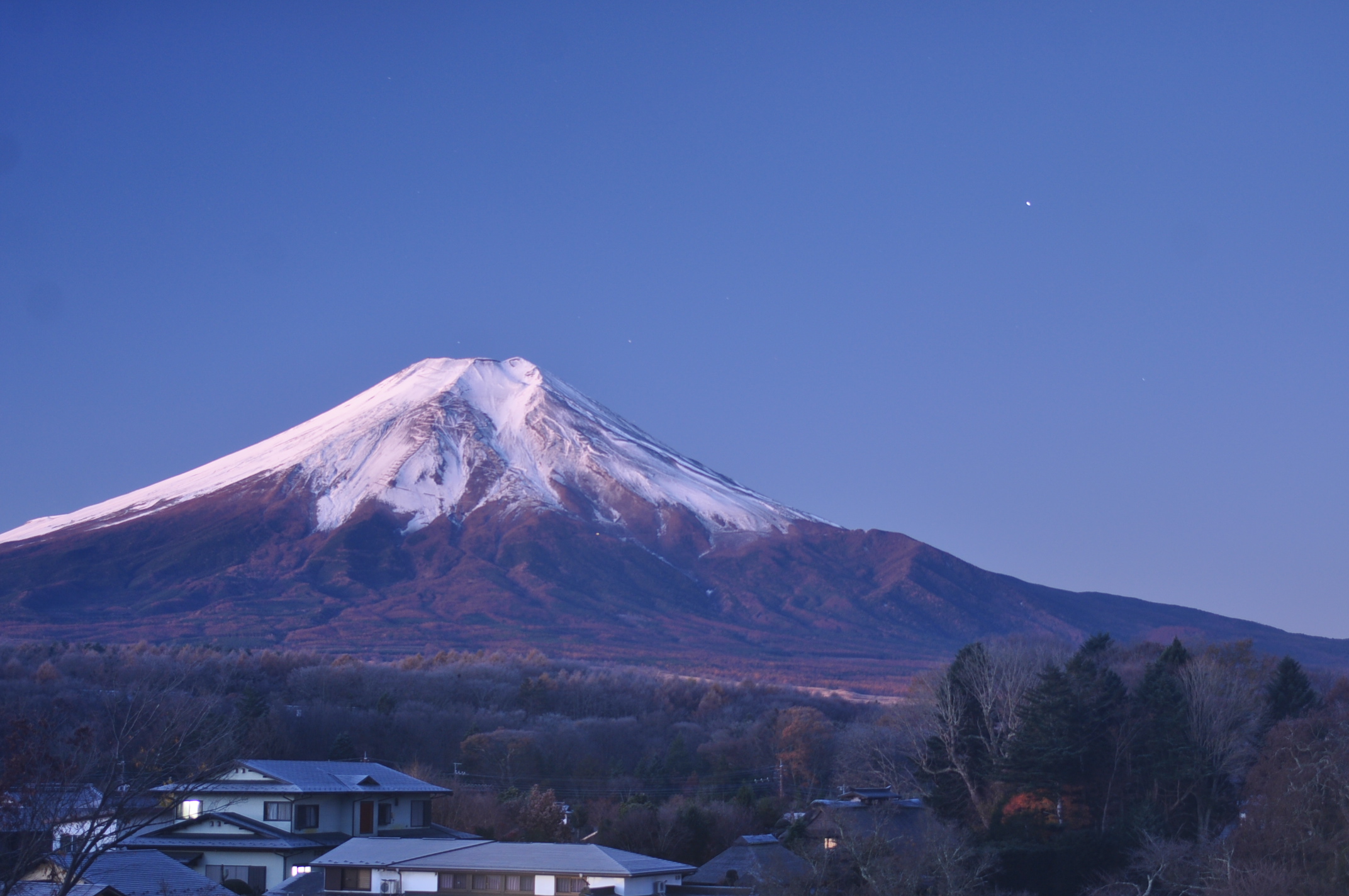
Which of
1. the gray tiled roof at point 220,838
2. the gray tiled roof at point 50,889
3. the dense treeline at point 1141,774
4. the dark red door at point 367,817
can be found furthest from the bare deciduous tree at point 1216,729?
the gray tiled roof at point 50,889

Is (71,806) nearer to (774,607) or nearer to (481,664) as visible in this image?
(481,664)

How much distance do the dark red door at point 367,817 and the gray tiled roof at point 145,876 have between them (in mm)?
6968

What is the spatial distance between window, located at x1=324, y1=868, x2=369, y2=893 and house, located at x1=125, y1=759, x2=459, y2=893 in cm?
236

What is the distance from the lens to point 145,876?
24656 millimetres

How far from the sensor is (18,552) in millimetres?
136250

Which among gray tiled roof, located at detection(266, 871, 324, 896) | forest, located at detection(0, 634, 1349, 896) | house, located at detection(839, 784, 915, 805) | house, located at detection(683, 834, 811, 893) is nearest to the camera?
forest, located at detection(0, 634, 1349, 896)

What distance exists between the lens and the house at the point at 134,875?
22.2 m

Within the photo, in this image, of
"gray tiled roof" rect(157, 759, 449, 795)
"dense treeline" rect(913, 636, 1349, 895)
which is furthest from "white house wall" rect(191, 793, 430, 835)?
"dense treeline" rect(913, 636, 1349, 895)

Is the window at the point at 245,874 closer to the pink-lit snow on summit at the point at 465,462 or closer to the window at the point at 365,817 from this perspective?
the window at the point at 365,817

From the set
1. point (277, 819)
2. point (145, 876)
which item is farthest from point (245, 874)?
point (145, 876)

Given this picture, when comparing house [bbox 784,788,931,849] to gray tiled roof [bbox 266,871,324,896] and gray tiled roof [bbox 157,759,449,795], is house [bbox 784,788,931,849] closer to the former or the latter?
gray tiled roof [bbox 157,759,449,795]

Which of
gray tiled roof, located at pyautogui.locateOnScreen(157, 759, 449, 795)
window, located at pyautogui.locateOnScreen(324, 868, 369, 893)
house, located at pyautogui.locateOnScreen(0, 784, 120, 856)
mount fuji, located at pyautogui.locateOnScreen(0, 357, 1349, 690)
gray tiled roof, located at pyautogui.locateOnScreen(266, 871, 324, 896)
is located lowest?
gray tiled roof, located at pyautogui.locateOnScreen(266, 871, 324, 896)

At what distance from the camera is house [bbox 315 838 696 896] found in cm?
2705

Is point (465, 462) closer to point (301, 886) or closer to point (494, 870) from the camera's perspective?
point (301, 886)
